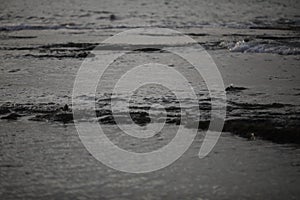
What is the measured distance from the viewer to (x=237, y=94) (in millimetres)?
6410

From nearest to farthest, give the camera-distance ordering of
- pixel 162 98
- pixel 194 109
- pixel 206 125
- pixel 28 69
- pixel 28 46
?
pixel 206 125 < pixel 194 109 < pixel 162 98 < pixel 28 69 < pixel 28 46

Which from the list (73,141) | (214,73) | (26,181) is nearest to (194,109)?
(73,141)

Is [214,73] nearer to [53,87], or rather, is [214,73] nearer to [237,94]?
[237,94]

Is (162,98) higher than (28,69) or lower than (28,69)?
lower

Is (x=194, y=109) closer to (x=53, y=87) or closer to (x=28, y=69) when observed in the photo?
(x=53, y=87)

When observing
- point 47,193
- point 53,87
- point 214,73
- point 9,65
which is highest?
point 9,65

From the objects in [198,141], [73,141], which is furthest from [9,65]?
[198,141]

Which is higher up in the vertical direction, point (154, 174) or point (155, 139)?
point (155, 139)

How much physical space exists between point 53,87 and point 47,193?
398 cm

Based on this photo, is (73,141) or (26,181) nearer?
(26,181)

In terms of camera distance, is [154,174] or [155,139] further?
[155,139]

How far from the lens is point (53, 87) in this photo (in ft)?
23.4

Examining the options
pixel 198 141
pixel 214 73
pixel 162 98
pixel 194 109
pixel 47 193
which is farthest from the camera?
pixel 214 73

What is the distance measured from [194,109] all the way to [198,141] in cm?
110
